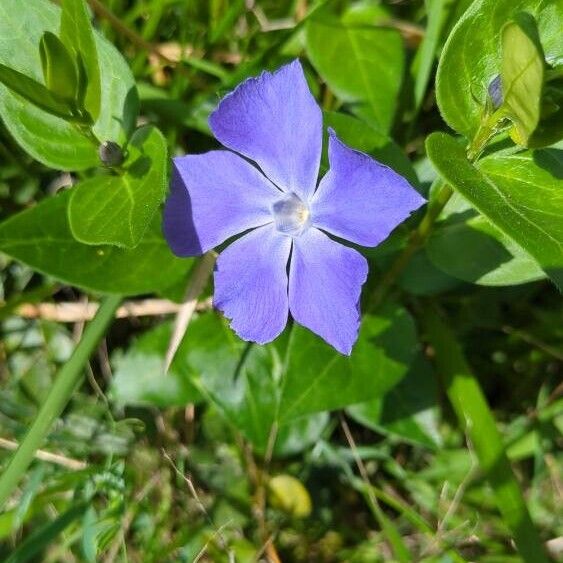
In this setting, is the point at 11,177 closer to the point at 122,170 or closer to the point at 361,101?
the point at 122,170

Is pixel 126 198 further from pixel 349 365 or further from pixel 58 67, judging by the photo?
pixel 349 365

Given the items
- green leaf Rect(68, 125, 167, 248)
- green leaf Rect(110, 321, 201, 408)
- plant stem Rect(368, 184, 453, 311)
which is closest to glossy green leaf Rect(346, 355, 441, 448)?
plant stem Rect(368, 184, 453, 311)

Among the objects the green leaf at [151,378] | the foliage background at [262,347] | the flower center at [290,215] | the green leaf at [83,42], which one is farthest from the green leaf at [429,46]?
the green leaf at [151,378]

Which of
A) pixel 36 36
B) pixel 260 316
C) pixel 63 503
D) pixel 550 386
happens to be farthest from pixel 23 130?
pixel 550 386

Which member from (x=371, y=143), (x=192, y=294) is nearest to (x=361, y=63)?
(x=371, y=143)

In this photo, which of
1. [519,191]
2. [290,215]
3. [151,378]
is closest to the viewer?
[519,191]
